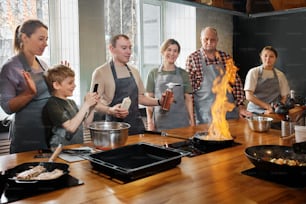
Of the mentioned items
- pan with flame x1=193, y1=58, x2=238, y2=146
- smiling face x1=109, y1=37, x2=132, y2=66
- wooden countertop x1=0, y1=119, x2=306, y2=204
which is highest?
smiling face x1=109, y1=37, x2=132, y2=66

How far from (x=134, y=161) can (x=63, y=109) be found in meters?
0.76

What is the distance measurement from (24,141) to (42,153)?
669 millimetres

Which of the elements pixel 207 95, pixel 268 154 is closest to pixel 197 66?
A: pixel 207 95

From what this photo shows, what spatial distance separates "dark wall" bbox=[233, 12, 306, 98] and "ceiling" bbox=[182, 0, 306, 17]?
2.40 meters

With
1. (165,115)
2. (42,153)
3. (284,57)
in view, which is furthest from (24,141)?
(284,57)

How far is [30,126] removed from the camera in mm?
2369

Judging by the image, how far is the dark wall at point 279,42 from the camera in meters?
4.57

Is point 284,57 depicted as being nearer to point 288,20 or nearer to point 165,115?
point 288,20

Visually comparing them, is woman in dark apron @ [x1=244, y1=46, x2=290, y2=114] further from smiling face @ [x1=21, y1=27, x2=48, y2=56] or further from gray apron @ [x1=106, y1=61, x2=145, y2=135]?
smiling face @ [x1=21, y1=27, x2=48, y2=56]

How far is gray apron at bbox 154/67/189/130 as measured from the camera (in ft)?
10.8

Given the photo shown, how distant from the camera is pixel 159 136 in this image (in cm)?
222

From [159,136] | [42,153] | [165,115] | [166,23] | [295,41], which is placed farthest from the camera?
[166,23]

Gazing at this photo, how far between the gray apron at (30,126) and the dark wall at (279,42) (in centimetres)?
361

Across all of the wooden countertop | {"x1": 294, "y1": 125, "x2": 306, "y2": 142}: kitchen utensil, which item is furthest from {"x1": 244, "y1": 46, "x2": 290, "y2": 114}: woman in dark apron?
the wooden countertop
